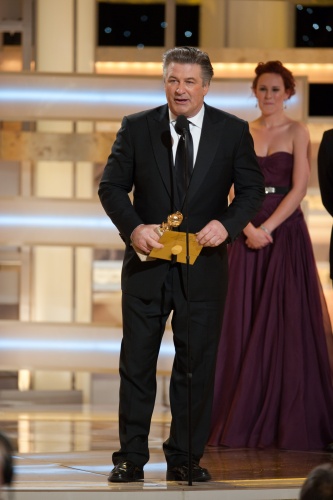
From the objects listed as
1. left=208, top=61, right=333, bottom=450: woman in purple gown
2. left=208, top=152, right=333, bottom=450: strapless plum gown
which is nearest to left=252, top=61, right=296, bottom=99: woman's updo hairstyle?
left=208, top=61, right=333, bottom=450: woman in purple gown

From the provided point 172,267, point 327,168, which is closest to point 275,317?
point 327,168

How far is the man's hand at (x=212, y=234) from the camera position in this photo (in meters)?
3.90

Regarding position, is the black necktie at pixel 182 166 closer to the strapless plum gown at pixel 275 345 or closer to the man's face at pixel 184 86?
the man's face at pixel 184 86

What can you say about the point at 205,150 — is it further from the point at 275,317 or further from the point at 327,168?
the point at 275,317

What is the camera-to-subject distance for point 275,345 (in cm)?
547

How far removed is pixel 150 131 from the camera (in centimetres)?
407

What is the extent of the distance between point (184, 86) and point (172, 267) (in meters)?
0.66

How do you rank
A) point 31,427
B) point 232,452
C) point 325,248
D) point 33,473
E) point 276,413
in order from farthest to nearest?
point 325,248 < point 31,427 < point 276,413 < point 232,452 < point 33,473

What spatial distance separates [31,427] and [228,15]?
3.43 meters

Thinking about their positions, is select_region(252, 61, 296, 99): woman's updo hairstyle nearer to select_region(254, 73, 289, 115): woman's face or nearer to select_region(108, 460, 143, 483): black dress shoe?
select_region(254, 73, 289, 115): woman's face

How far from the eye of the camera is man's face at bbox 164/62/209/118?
393 centimetres

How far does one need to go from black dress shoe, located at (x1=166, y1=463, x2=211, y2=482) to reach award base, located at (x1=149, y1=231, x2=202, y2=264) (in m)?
0.76

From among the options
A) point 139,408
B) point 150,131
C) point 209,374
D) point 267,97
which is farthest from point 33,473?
point 267,97

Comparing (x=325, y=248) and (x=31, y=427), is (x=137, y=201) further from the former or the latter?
(x=325, y=248)
